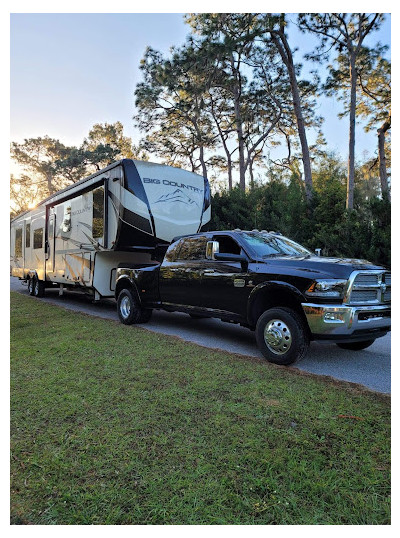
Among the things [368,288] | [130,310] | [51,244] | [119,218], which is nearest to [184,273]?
[130,310]

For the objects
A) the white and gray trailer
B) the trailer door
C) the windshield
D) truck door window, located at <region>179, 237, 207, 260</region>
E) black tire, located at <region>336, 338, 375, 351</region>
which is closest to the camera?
black tire, located at <region>336, 338, 375, 351</region>

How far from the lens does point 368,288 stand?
15.1 feet

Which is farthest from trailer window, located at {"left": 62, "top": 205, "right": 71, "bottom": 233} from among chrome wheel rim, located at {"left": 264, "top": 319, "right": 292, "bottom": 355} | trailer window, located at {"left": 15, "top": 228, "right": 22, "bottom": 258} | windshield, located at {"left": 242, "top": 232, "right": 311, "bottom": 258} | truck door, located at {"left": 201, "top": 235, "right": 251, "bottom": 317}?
chrome wheel rim, located at {"left": 264, "top": 319, "right": 292, "bottom": 355}

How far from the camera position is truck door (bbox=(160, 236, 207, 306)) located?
623 centimetres

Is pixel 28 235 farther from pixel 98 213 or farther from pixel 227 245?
pixel 227 245

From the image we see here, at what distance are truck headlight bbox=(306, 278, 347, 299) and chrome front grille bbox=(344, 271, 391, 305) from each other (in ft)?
0.25

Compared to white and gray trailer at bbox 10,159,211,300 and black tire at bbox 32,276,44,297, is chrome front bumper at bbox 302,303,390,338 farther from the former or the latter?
black tire at bbox 32,276,44,297

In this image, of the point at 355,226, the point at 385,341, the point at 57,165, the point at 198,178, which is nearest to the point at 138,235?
the point at 198,178

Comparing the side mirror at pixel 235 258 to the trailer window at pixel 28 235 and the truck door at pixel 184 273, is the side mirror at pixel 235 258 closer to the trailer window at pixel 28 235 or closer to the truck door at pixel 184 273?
the truck door at pixel 184 273

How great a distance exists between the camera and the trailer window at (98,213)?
8.36 m

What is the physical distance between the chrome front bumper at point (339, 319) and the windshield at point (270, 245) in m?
1.28

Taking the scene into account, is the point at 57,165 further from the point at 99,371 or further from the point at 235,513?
the point at 235,513

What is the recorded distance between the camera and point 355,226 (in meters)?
11.9

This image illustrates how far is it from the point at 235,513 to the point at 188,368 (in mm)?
2428
